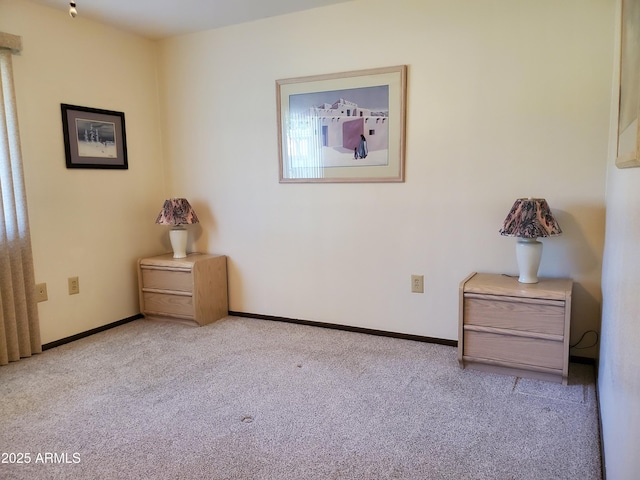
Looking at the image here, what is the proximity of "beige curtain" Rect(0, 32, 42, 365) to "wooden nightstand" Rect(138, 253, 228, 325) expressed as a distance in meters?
0.81

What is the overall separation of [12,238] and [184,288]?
109 cm

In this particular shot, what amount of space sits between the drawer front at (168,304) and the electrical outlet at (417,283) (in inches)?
61.6

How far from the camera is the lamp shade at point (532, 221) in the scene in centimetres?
220

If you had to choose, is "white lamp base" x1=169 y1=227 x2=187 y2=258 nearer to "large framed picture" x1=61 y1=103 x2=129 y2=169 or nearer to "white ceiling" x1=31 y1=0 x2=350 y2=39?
"large framed picture" x1=61 y1=103 x2=129 y2=169

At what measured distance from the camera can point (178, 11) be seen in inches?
113

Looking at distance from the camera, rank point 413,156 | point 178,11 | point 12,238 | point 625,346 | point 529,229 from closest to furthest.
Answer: point 625,346, point 529,229, point 12,238, point 413,156, point 178,11

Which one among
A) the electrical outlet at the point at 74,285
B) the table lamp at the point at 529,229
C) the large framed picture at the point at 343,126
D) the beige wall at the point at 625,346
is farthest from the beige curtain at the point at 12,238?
the beige wall at the point at 625,346

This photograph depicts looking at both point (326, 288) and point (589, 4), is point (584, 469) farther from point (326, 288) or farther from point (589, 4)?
point (589, 4)

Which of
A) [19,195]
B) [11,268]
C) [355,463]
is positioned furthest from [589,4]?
[11,268]

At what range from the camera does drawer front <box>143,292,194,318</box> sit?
10.5 feet

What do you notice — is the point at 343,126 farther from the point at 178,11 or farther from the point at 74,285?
the point at 74,285

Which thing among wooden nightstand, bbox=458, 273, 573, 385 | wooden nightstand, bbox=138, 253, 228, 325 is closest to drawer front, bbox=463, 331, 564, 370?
wooden nightstand, bbox=458, 273, 573, 385

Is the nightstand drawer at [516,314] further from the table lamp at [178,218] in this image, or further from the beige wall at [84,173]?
the beige wall at [84,173]

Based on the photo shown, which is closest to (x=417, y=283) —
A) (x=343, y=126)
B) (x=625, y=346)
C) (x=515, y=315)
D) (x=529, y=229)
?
(x=515, y=315)
